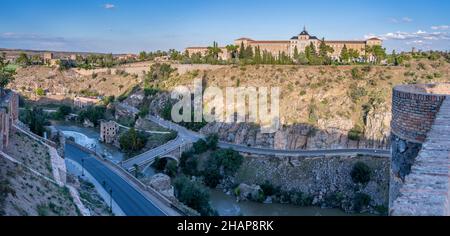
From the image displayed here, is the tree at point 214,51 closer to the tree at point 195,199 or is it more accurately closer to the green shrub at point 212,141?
the green shrub at point 212,141

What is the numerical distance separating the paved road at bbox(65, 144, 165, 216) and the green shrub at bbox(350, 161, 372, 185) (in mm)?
13971

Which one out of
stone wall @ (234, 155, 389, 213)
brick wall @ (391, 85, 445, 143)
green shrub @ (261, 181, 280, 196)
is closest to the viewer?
brick wall @ (391, 85, 445, 143)

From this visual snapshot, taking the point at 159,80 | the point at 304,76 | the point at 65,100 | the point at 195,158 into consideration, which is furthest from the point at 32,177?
the point at 65,100

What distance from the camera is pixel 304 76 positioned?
39469 mm

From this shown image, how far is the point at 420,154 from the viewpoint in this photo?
15.3 ft

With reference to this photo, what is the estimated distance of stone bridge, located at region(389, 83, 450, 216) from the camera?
372 cm

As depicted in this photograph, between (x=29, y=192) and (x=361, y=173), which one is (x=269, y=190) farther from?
(x=29, y=192)

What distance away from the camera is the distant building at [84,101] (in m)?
54.1

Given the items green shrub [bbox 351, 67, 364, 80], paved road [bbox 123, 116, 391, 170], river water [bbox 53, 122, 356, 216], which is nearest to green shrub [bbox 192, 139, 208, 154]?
paved road [bbox 123, 116, 391, 170]

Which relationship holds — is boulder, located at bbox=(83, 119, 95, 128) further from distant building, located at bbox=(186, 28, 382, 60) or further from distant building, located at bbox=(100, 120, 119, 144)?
distant building, located at bbox=(186, 28, 382, 60)

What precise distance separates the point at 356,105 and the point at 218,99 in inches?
486

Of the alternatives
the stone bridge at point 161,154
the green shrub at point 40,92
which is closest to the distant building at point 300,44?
the green shrub at point 40,92

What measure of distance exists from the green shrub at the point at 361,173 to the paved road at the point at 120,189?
14.0m
